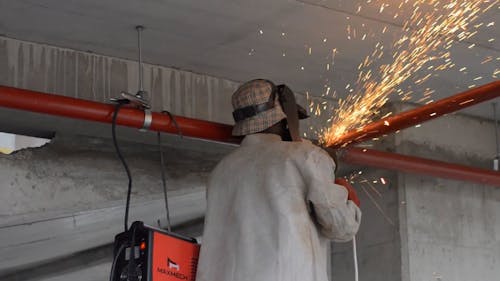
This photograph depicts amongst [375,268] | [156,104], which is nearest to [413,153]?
[375,268]

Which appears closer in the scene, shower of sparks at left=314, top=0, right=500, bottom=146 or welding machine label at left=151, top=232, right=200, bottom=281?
welding machine label at left=151, top=232, right=200, bottom=281

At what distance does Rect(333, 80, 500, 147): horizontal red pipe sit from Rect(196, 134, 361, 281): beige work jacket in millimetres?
1016

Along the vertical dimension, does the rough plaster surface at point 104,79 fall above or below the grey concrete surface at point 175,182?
above

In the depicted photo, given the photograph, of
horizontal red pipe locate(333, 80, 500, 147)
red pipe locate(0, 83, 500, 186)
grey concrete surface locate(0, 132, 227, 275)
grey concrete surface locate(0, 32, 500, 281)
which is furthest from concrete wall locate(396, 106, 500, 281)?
grey concrete surface locate(0, 132, 227, 275)

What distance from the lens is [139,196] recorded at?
463cm

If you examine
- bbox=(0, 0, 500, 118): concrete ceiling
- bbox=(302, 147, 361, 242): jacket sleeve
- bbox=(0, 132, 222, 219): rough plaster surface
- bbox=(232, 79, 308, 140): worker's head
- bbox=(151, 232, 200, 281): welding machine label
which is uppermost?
bbox=(0, 0, 500, 118): concrete ceiling

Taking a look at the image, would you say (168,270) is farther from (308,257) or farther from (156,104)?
(156,104)

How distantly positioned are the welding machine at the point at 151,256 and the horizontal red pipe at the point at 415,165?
1347 mm

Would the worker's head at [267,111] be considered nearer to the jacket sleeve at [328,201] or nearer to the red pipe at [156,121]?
the jacket sleeve at [328,201]

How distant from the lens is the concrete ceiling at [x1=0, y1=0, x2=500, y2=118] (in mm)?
3898

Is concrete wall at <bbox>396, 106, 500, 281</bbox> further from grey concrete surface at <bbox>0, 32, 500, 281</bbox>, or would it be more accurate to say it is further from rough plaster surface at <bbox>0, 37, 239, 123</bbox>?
rough plaster surface at <bbox>0, 37, 239, 123</bbox>

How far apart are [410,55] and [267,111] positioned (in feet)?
4.85

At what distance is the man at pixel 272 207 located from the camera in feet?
9.80

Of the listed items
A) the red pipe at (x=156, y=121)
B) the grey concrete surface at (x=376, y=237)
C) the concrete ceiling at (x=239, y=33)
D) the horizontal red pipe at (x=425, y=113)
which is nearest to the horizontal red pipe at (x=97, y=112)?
the red pipe at (x=156, y=121)
